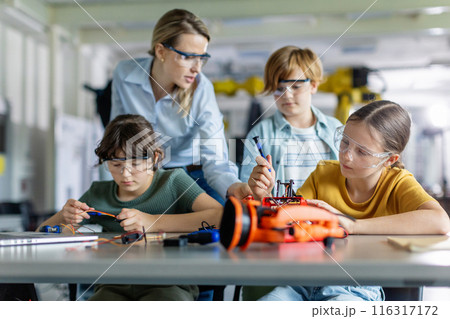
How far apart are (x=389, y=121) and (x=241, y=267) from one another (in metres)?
0.82

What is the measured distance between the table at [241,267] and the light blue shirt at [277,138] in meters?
0.51

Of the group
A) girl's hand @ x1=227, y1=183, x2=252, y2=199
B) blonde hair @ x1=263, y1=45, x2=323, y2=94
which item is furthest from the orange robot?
blonde hair @ x1=263, y1=45, x2=323, y2=94

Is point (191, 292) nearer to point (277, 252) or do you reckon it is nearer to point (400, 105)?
point (277, 252)

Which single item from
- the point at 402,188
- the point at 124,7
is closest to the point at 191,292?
the point at 402,188

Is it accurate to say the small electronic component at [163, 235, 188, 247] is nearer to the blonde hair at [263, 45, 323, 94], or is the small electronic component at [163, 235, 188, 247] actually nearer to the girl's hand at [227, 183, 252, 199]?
the girl's hand at [227, 183, 252, 199]

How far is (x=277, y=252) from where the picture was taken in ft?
2.50

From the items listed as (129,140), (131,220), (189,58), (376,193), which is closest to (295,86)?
(189,58)

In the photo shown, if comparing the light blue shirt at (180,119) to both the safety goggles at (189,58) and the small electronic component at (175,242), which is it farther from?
the small electronic component at (175,242)

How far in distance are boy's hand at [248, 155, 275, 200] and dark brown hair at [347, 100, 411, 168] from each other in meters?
0.32

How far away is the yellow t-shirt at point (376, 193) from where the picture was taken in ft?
3.91

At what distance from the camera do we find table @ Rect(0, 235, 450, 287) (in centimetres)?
65

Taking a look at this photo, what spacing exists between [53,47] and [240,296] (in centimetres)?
393
